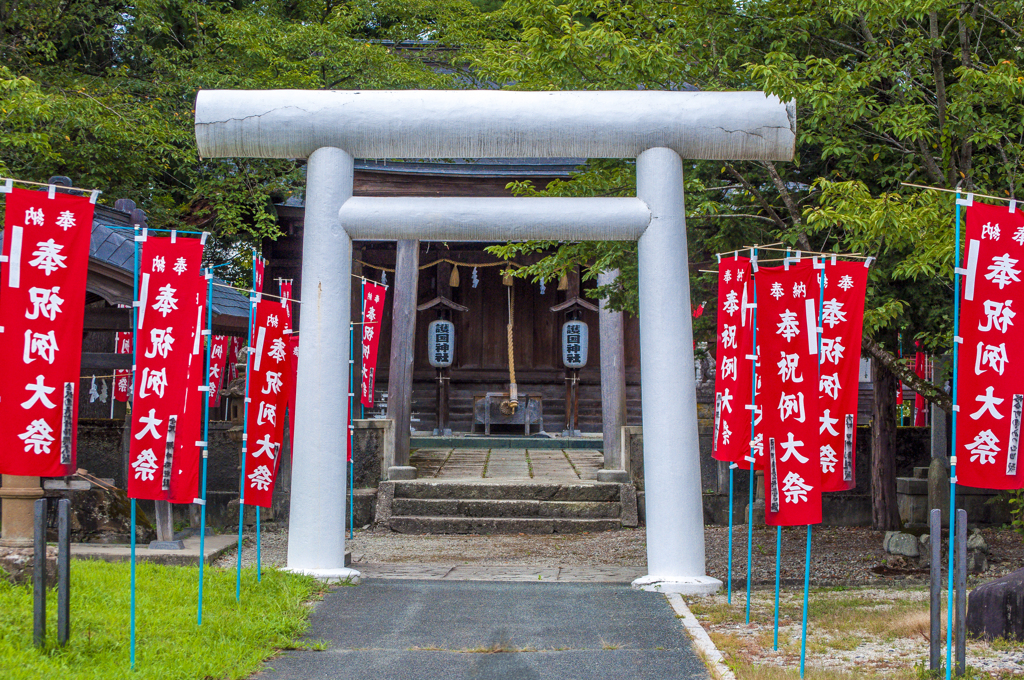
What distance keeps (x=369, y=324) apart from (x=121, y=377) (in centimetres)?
451

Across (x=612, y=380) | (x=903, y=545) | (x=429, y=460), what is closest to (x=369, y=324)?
(x=429, y=460)

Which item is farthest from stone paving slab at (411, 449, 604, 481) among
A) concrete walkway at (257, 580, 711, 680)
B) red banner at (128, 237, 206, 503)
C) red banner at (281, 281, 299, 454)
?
red banner at (128, 237, 206, 503)

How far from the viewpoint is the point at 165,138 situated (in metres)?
12.5

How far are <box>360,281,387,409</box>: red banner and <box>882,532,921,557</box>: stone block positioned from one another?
6868 mm

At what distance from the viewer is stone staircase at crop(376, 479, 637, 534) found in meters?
12.2

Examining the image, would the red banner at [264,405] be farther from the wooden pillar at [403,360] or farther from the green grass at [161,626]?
the wooden pillar at [403,360]

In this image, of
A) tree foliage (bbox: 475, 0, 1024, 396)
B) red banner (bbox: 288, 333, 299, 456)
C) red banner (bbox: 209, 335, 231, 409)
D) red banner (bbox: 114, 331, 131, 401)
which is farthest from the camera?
red banner (bbox: 209, 335, 231, 409)

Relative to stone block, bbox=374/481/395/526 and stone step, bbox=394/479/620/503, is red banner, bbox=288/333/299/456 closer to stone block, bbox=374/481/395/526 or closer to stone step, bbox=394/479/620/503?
stone block, bbox=374/481/395/526

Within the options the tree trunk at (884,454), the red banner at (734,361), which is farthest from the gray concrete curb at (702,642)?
the tree trunk at (884,454)

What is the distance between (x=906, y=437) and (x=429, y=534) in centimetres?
695

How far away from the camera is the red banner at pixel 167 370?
600 centimetres

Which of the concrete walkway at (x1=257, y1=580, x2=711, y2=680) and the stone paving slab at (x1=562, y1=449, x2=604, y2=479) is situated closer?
the concrete walkway at (x1=257, y1=580, x2=711, y2=680)

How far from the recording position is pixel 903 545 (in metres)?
10.0

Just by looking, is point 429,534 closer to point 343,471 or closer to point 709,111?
point 343,471
